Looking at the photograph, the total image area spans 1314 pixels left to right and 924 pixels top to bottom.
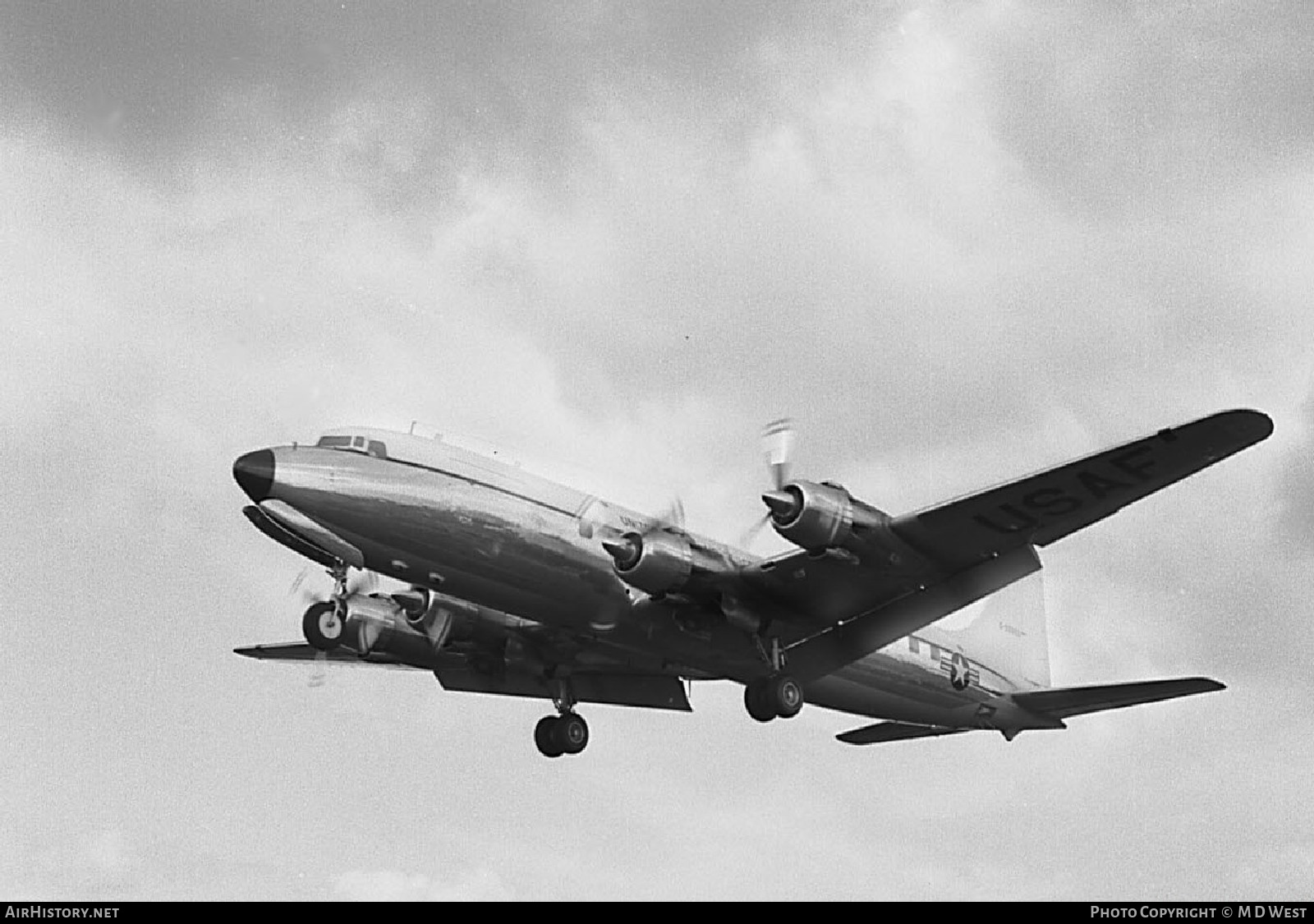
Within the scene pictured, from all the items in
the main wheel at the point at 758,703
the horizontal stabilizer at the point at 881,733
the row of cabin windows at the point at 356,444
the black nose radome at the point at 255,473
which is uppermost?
the row of cabin windows at the point at 356,444

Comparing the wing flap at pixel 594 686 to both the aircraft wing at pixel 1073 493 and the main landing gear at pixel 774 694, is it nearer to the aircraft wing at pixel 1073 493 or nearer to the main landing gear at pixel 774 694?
the main landing gear at pixel 774 694

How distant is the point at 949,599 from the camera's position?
2420cm

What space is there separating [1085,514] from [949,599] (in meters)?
3.12

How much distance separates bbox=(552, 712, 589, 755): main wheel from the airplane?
0.13 ft

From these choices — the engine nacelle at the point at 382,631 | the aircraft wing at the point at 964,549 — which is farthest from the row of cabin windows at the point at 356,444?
the aircraft wing at the point at 964,549

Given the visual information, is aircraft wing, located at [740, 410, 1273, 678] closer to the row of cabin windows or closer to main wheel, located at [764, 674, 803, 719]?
main wheel, located at [764, 674, 803, 719]

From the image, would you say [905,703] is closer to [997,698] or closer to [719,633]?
[997,698]

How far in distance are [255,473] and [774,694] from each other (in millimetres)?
9842

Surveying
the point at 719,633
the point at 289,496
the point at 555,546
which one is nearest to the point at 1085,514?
the point at 719,633

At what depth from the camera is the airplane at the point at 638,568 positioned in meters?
21.7

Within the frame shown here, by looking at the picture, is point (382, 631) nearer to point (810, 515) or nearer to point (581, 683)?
point (581, 683)

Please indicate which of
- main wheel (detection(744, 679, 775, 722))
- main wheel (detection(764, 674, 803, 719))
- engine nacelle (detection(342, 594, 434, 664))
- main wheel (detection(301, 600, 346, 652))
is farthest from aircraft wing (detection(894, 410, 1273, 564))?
engine nacelle (detection(342, 594, 434, 664))

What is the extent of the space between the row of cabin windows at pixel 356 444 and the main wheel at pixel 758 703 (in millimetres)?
7924
